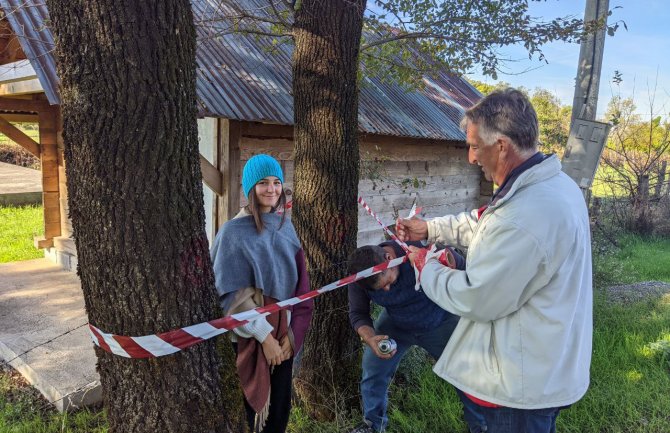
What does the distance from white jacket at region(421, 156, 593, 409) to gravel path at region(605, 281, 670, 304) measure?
5.25 metres

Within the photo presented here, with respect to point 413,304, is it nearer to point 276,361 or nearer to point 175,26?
point 276,361

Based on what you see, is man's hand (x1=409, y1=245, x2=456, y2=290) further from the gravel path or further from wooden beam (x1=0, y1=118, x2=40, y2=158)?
wooden beam (x1=0, y1=118, x2=40, y2=158)

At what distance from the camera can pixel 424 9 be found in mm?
4801

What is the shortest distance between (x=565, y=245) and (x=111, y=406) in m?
1.93

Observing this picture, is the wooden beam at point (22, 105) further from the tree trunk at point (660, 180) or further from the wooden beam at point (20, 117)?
the tree trunk at point (660, 180)

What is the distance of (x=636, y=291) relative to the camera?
671 centimetres

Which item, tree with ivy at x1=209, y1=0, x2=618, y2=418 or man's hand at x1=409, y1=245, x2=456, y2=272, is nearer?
man's hand at x1=409, y1=245, x2=456, y2=272

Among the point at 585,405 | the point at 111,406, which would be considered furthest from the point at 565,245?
the point at 585,405

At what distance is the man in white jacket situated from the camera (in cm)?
173

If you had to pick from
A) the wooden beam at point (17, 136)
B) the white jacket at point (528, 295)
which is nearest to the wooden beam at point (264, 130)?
the white jacket at point (528, 295)

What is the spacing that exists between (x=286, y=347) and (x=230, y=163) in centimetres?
332

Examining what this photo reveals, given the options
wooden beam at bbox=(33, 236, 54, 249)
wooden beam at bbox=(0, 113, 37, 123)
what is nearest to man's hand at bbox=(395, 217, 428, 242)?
wooden beam at bbox=(33, 236, 54, 249)

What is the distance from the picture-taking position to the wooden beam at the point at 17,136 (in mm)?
7454

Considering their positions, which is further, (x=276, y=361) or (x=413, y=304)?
(x=413, y=304)
